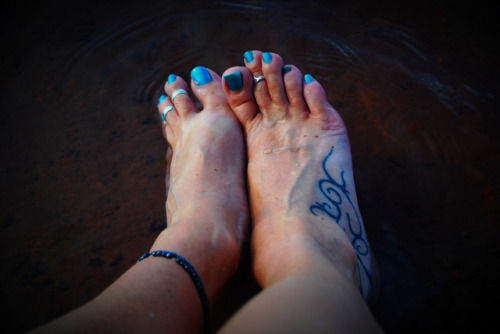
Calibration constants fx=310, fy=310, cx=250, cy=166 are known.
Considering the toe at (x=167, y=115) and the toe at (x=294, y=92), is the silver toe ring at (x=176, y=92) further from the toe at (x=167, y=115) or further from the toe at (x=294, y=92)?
the toe at (x=294, y=92)

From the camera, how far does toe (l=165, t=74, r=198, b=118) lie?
129 cm

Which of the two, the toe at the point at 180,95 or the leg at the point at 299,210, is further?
the toe at the point at 180,95

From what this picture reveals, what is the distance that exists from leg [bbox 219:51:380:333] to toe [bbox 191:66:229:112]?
0.20 feet

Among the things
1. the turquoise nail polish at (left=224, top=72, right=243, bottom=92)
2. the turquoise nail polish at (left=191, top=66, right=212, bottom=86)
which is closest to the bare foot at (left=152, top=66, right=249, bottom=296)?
the turquoise nail polish at (left=191, top=66, right=212, bottom=86)

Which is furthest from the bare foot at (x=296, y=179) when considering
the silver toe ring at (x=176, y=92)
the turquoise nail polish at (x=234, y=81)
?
the silver toe ring at (x=176, y=92)

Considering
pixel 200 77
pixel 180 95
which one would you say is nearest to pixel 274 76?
pixel 200 77

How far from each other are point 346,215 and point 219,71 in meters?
0.85

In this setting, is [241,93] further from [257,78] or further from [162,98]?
[162,98]

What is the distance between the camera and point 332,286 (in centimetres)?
A: 57

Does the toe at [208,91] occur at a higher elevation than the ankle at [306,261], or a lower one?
higher

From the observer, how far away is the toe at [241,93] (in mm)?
1147

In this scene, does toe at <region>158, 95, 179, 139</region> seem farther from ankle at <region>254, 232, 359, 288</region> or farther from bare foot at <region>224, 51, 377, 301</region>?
ankle at <region>254, 232, 359, 288</region>

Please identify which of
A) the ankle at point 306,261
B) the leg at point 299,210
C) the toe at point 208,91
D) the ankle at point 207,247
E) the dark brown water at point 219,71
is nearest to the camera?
the leg at point 299,210

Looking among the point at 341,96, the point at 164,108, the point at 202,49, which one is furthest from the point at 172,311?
the point at 202,49
